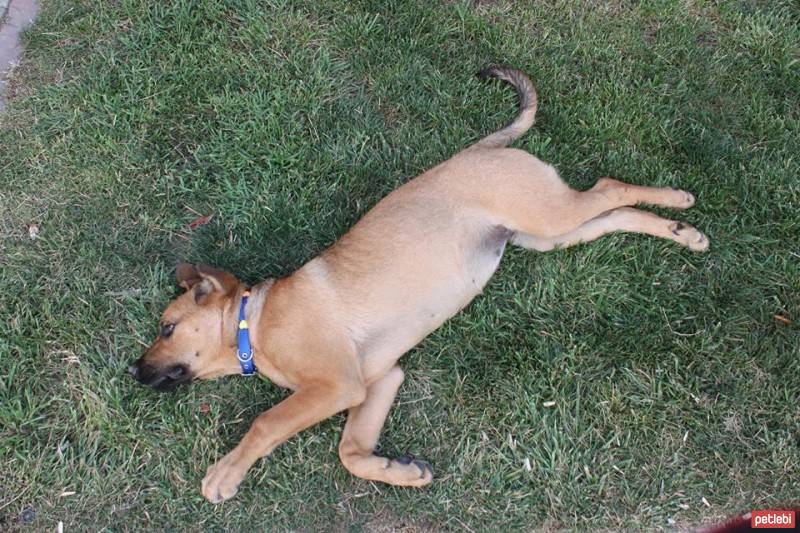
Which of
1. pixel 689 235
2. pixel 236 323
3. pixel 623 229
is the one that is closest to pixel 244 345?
pixel 236 323

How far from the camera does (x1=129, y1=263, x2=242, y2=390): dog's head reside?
363 cm

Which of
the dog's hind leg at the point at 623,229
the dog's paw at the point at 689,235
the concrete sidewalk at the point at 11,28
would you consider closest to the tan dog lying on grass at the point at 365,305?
the dog's hind leg at the point at 623,229

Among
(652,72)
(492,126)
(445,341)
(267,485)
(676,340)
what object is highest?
(652,72)

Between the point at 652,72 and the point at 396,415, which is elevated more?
the point at 652,72

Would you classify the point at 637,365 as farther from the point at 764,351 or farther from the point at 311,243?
the point at 311,243

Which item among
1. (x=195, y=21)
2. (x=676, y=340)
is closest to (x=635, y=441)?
(x=676, y=340)

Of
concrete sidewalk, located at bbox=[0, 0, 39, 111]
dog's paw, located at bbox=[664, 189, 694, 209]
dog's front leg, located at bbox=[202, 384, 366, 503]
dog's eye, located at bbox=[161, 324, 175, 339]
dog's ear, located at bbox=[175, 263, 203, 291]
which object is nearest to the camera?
dog's front leg, located at bbox=[202, 384, 366, 503]

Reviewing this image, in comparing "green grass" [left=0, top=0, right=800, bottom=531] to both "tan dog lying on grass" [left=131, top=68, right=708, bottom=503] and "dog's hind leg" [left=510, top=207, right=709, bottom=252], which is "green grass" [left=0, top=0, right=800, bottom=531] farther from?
"tan dog lying on grass" [left=131, top=68, right=708, bottom=503]

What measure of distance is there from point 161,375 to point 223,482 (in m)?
0.74

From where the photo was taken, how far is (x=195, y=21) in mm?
5180

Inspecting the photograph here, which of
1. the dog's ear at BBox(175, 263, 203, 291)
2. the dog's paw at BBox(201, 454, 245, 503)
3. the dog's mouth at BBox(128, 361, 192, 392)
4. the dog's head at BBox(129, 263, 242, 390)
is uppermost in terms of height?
the dog's ear at BBox(175, 263, 203, 291)

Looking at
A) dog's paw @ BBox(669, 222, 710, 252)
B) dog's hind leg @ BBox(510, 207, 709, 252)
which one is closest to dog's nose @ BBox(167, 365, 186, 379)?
dog's hind leg @ BBox(510, 207, 709, 252)

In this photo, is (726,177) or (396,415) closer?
(396,415)

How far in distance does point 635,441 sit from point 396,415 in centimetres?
148
